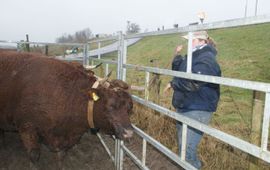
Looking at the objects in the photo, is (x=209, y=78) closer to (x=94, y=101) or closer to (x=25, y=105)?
(x=94, y=101)

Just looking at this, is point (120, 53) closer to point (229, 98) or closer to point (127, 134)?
point (127, 134)

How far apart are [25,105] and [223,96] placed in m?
6.37

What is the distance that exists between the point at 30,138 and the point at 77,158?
1145 millimetres

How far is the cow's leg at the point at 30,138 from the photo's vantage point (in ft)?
15.6

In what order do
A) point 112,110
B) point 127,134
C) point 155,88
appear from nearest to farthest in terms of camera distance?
point 127,134 < point 112,110 < point 155,88

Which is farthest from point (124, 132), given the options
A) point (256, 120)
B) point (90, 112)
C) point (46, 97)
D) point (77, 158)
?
point (77, 158)

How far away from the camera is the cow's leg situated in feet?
15.6

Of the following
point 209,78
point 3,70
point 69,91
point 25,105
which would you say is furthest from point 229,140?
point 3,70

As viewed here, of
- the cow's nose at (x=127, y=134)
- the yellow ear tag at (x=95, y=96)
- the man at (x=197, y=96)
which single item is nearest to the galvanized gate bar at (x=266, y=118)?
the man at (x=197, y=96)

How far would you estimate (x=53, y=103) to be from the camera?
4.64 metres

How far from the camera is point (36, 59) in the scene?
5004 mm

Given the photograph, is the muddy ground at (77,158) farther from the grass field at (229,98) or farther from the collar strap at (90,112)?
the collar strap at (90,112)

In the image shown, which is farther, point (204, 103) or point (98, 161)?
point (98, 161)

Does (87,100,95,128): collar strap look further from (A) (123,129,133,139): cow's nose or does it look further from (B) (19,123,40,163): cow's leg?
(B) (19,123,40,163): cow's leg
